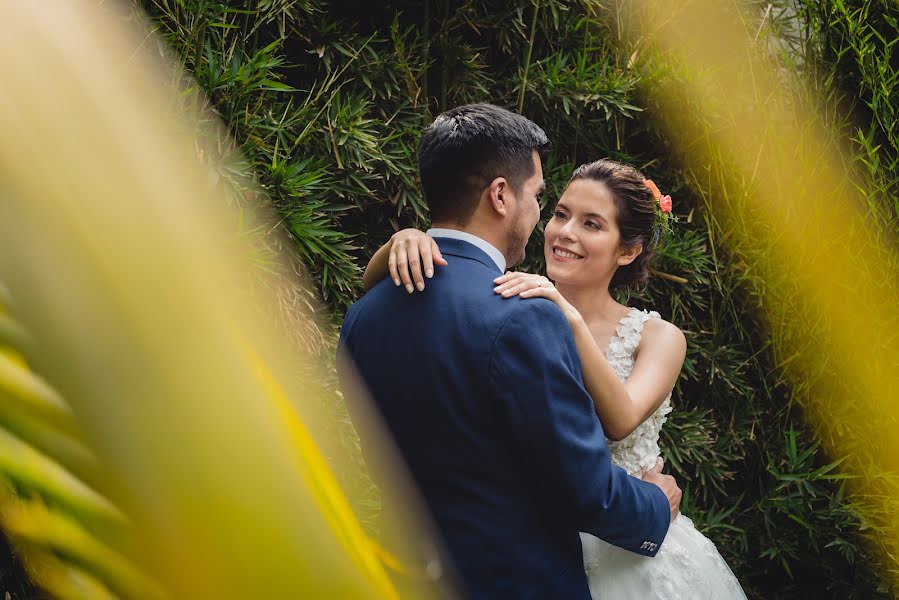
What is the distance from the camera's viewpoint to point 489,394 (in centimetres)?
122

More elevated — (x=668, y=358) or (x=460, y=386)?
(x=460, y=386)

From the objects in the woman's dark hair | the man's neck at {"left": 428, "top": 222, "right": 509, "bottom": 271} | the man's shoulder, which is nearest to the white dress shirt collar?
the man's neck at {"left": 428, "top": 222, "right": 509, "bottom": 271}

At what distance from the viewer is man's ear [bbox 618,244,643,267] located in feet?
7.03

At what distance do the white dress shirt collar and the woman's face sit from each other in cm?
73

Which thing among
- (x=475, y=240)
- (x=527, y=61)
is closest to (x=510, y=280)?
(x=475, y=240)

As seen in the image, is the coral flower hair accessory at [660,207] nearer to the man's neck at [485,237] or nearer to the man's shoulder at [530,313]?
the man's neck at [485,237]

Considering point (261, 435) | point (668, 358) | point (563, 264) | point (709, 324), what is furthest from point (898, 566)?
point (261, 435)

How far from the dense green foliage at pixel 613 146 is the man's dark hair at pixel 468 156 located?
0.93 meters

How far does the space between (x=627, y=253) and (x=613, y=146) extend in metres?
1.18

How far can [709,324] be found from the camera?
→ 10.8ft

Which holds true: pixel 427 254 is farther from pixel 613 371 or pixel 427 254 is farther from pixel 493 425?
pixel 613 371

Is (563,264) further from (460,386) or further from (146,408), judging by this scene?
(146,408)

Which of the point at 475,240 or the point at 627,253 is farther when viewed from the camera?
the point at 627,253

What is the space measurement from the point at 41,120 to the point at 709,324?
3.40 metres
